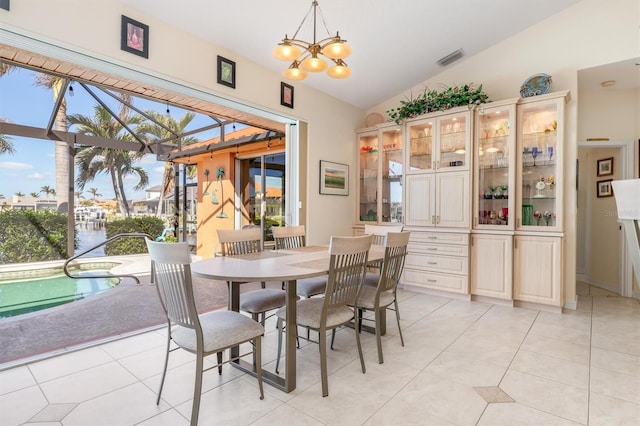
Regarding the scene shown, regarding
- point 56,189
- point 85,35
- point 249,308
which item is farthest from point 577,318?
point 56,189

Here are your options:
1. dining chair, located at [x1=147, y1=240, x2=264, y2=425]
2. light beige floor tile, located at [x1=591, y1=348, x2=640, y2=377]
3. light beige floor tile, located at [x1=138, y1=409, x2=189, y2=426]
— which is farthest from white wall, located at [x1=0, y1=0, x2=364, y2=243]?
light beige floor tile, located at [x1=591, y1=348, x2=640, y2=377]

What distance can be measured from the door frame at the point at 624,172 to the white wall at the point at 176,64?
355 cm

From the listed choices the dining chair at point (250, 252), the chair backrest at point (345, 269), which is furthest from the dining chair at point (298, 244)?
the chair backrest at point (345, 269)

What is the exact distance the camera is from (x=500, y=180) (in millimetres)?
4086

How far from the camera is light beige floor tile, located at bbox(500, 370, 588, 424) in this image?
6.02 feet

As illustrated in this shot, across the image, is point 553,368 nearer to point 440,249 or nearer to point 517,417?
point 517,417

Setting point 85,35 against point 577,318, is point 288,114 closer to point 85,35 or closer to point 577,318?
point 85,35

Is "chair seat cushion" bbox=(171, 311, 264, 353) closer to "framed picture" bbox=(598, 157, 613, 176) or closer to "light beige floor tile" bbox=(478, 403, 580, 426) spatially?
"light beige floor tile" bbox=(478, 403, 580, 426)

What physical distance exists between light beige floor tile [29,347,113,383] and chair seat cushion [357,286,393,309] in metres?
1.98

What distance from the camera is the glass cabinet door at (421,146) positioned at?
4.50m

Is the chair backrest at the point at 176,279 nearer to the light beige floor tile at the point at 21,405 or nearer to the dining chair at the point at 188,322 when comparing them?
the dining chair at the point at 188,322

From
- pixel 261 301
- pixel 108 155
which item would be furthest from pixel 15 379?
pixel 108 155

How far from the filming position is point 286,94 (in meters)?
4.11

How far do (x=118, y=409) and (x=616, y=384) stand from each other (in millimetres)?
3132
